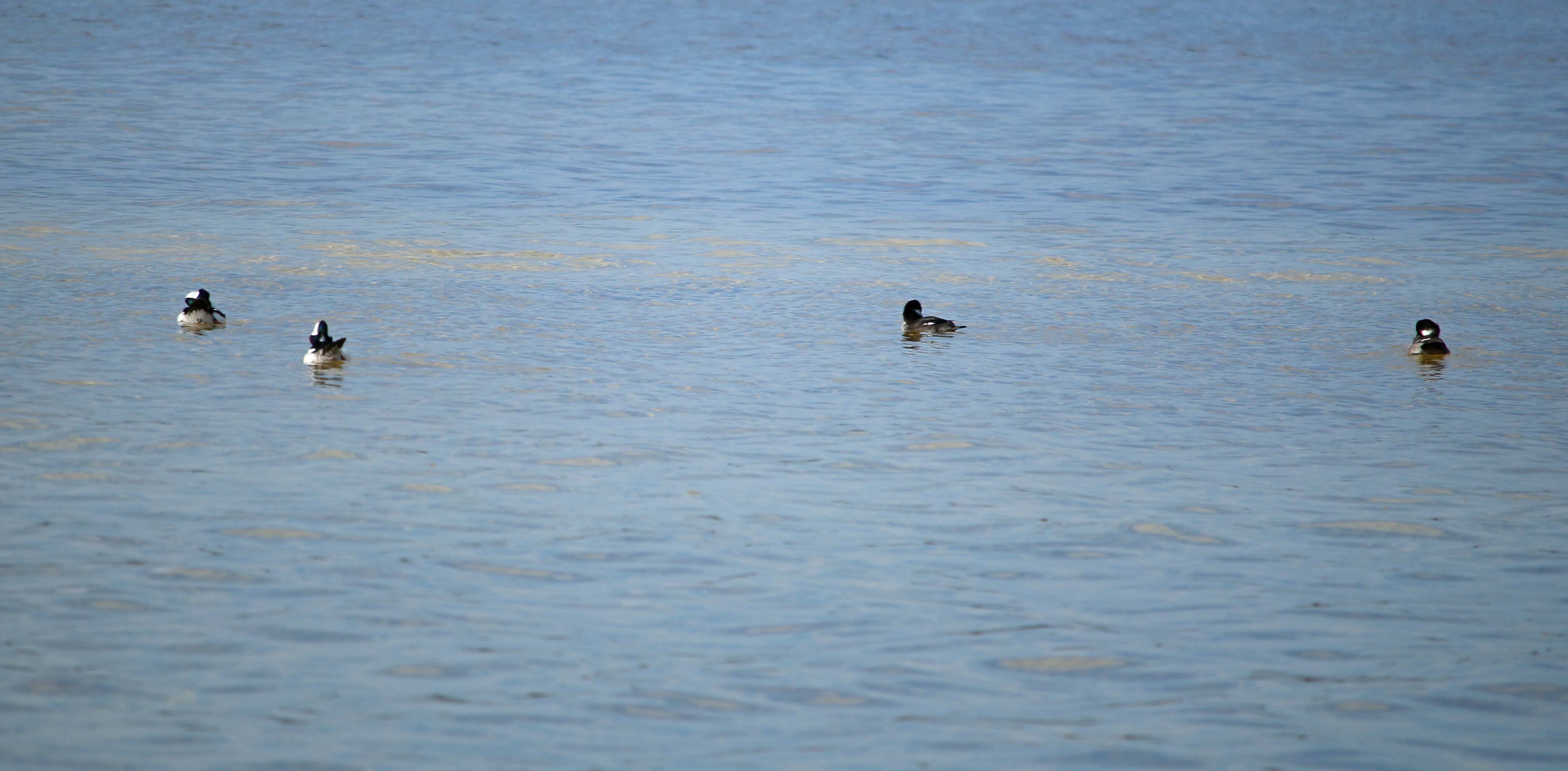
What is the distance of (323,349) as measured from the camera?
46.9 ft

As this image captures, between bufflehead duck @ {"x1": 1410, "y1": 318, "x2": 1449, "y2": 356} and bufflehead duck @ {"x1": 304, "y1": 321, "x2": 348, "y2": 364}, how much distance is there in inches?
404

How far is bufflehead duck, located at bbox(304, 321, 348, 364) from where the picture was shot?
14.3 meters

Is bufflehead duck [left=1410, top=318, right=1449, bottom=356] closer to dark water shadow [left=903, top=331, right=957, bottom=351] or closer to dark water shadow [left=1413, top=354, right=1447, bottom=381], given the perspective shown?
dark water shadow [left=1413, top=354, right=1447, bottom=381]

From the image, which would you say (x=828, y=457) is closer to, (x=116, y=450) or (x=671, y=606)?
(x=671, y=606)

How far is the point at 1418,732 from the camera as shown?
24.5 ft

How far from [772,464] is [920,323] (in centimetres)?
555

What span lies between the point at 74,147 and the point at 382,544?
23417 mm

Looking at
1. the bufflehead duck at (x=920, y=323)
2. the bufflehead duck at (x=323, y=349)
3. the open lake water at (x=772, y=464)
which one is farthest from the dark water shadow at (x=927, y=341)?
the bufflehead duck at (x=323, y=349)

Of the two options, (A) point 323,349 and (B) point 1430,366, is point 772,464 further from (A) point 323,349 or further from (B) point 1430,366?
(B) point 1430,366

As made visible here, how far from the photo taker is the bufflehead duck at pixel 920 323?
1683cm

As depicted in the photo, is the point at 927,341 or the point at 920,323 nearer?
the point at 927,341

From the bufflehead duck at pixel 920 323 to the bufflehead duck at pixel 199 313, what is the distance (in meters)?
6.91

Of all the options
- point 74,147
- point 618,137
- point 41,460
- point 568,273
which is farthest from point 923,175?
point 41,460

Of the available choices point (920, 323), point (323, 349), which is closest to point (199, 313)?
point (323, 349)
